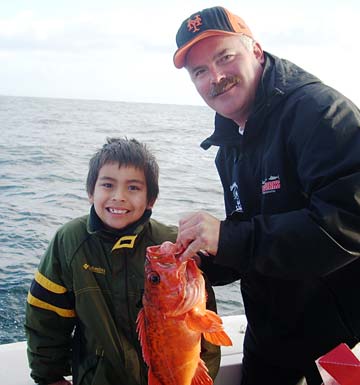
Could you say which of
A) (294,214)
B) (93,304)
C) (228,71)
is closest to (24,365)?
(93,304)

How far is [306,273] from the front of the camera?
1988 millimetres

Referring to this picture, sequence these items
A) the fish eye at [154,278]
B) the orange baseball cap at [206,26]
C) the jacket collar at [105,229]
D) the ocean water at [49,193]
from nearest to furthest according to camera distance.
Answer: the fish eye at [154,278] → the orange baseball cap at [206,26] → the jacket collar at [105,229] → the ocean water at [49,193]

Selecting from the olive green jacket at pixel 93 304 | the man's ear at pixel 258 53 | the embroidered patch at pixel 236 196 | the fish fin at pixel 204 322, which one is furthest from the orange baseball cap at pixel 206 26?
the fish fin at pixel 204 322

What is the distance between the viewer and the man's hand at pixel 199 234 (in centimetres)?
200

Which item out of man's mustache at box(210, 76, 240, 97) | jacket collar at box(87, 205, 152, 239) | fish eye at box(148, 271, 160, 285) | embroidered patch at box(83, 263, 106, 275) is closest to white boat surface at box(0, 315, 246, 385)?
embroidered patch at box(83, 263, 106, 275)

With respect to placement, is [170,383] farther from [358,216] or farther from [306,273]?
[358,216]

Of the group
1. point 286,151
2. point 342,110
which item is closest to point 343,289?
point 286,151

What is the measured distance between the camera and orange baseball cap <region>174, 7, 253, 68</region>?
8.46ft

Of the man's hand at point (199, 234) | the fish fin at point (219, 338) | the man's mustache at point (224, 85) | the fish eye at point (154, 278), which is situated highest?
the man's mustache at point (224, 85)

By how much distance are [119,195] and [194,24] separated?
1085mm

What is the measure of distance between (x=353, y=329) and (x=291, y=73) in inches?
55.5

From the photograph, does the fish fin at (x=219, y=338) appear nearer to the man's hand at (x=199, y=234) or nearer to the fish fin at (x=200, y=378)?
Result: the fish fin at (x=200, y=378)

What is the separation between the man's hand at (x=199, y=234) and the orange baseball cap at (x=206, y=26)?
112 cm

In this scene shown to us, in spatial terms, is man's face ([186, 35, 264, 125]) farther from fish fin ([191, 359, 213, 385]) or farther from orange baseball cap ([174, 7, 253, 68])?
fish fin ([191, 359, 213, 385])
